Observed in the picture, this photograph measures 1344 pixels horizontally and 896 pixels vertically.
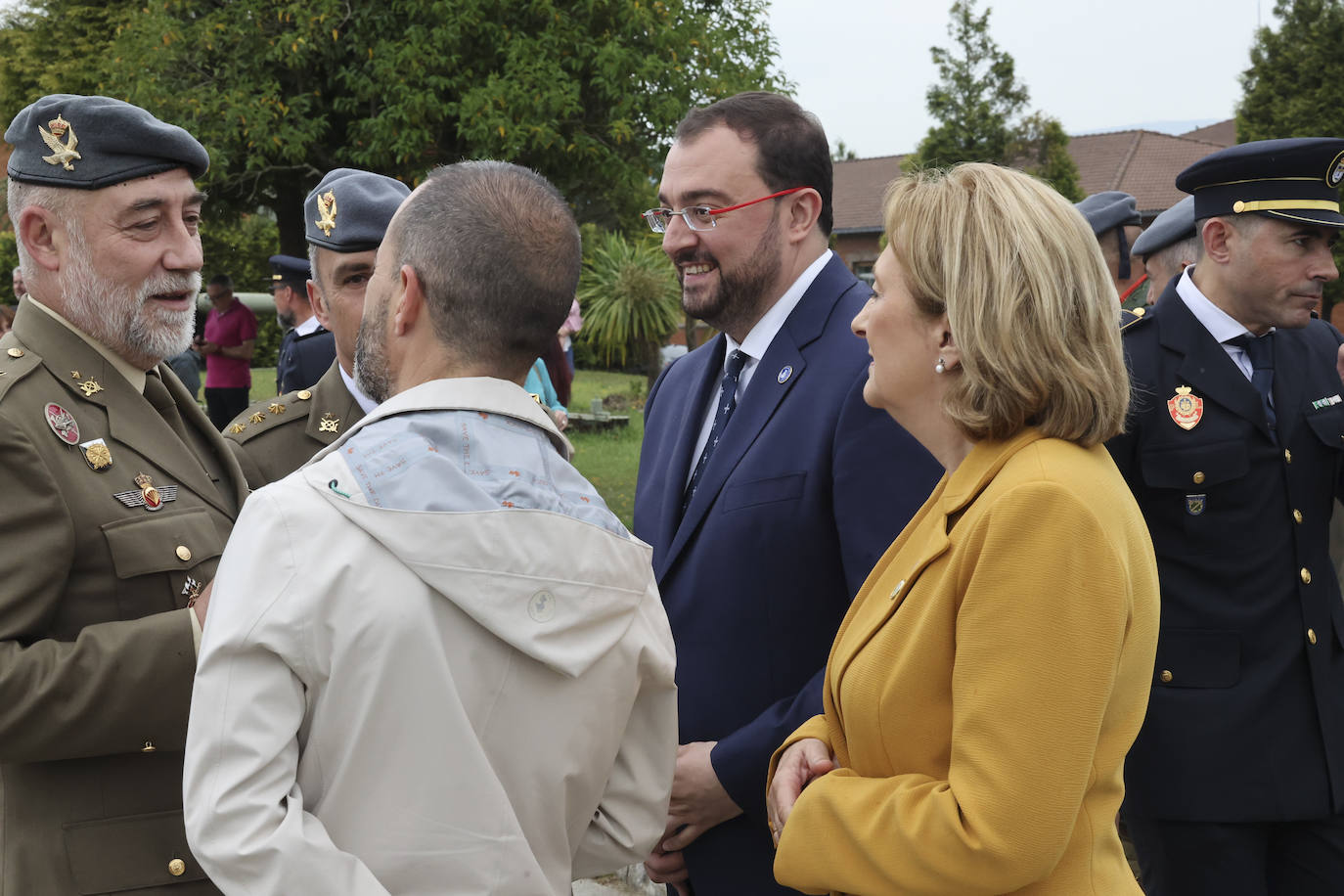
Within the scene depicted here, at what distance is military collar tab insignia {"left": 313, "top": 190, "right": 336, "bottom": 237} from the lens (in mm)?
3439

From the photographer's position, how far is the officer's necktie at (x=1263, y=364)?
3299mm

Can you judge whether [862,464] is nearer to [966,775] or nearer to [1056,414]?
[1056,414]

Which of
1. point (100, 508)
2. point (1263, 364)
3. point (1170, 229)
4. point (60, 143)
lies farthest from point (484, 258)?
point (1170, 229)

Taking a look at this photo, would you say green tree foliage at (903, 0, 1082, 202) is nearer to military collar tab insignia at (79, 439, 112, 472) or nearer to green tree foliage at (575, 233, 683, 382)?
green tree foliage at (575, 233, 683, 382)

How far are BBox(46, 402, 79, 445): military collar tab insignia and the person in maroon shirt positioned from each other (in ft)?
35.8

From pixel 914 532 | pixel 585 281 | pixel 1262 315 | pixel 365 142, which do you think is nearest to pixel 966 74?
pixel 585 281

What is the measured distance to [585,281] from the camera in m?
21.1

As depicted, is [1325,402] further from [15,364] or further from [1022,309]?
[15,364]

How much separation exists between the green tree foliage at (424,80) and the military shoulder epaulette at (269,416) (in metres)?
8.70

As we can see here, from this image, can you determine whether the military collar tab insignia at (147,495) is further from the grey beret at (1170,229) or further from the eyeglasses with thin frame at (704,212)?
the grey beret at (1170,229)

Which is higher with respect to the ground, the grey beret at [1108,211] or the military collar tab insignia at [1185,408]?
the grey beret at [1108,211]

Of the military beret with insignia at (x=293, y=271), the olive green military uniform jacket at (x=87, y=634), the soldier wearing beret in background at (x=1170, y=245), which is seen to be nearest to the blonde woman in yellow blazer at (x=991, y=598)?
the olive green military uniform jacket at (x=87, y=634)

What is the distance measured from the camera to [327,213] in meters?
3.46

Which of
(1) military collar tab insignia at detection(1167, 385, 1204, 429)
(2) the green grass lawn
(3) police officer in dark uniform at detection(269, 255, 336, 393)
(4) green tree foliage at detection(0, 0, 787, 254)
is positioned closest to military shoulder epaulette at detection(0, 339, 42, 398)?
(3) police officer in dark uniform at detection(269, 255, 336, 393)
